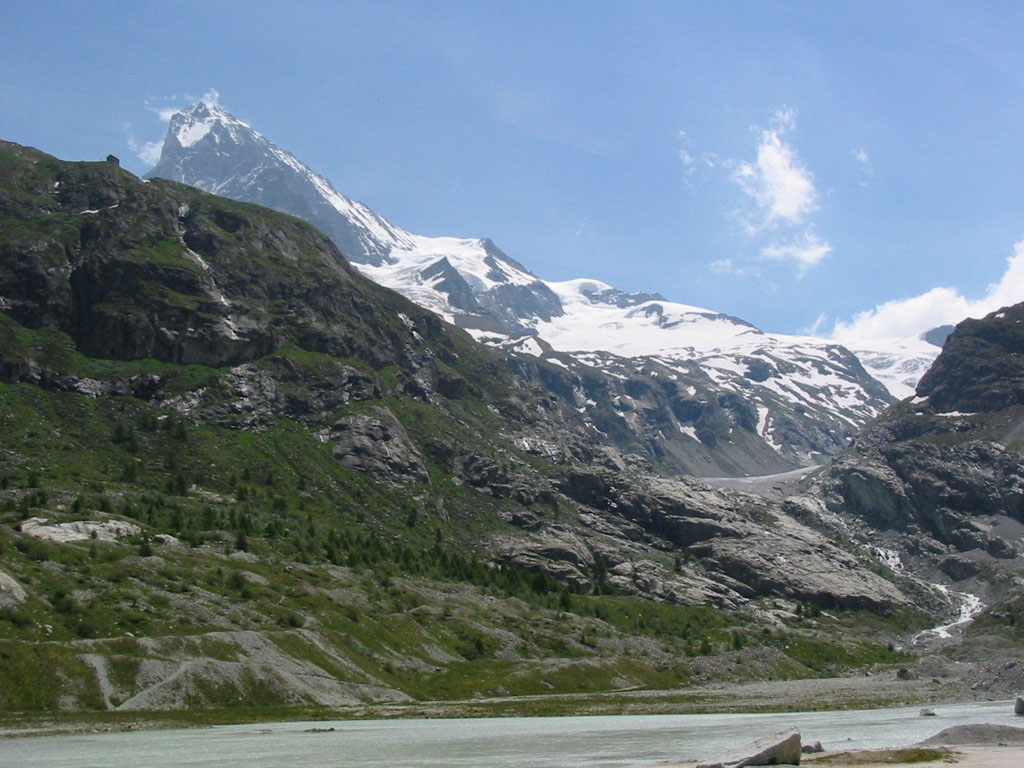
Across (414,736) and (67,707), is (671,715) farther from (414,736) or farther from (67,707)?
(67,707)

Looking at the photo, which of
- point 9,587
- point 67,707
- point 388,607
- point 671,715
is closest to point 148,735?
point 67,707

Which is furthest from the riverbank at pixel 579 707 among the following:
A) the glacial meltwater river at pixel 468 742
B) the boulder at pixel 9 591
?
the boulder at pixel 9 591

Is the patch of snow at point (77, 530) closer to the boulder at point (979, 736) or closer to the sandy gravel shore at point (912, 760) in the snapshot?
the boulder at point (979, 736)

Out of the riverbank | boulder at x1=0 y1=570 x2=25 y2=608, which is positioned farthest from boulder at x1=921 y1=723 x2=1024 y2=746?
boulder at x1=0 y1=570 x2=25 y2=608

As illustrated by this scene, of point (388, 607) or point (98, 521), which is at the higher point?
point (98, 521)

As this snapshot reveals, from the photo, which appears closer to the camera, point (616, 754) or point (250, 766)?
point (250, 766)

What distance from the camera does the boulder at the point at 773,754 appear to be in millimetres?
45188

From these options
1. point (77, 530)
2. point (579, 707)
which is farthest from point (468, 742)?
point (77, 530)

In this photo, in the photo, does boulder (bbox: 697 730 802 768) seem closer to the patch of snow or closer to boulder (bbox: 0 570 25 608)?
boulder (bbox: 0 570 25 608)

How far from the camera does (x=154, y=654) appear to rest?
114 meters

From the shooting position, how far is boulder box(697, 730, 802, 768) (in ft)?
148

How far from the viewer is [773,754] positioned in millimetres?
45969

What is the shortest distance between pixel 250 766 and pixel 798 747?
3463 centimetres

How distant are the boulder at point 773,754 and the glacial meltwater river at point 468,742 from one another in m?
3.06
